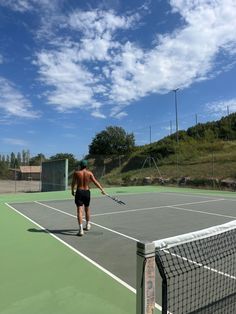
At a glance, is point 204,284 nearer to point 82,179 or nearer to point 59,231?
point 82,179

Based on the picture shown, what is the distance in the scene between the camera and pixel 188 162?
123 ft

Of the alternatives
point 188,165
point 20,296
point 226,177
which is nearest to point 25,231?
point 20,296

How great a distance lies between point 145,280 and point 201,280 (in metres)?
2.60

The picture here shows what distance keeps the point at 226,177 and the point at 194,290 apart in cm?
2419

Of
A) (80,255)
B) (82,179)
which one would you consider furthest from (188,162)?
(80,255)

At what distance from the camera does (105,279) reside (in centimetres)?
586

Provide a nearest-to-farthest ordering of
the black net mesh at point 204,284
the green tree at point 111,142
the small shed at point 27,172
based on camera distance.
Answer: the black net mesh at point 204,284
the small shed at point 27,172
the green tree at point 111,142

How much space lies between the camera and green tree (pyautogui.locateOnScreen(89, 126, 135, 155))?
226 ft

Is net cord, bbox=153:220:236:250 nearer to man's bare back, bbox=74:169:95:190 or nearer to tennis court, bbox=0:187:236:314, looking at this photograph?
tennis court, bbox=0:187:236:314

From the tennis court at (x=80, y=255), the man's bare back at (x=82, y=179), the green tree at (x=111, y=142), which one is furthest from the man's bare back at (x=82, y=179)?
the green tree at (x=111, y=142)

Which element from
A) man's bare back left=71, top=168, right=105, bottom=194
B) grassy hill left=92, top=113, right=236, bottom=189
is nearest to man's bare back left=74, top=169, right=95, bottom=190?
man's bare back left=71, top=168, right=105, bottom=194

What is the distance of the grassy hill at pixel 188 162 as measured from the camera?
3050 cm

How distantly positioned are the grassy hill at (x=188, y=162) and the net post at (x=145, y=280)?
81.3ft

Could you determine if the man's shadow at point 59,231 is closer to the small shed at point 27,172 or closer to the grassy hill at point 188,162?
the grassy hill at point 188,162
